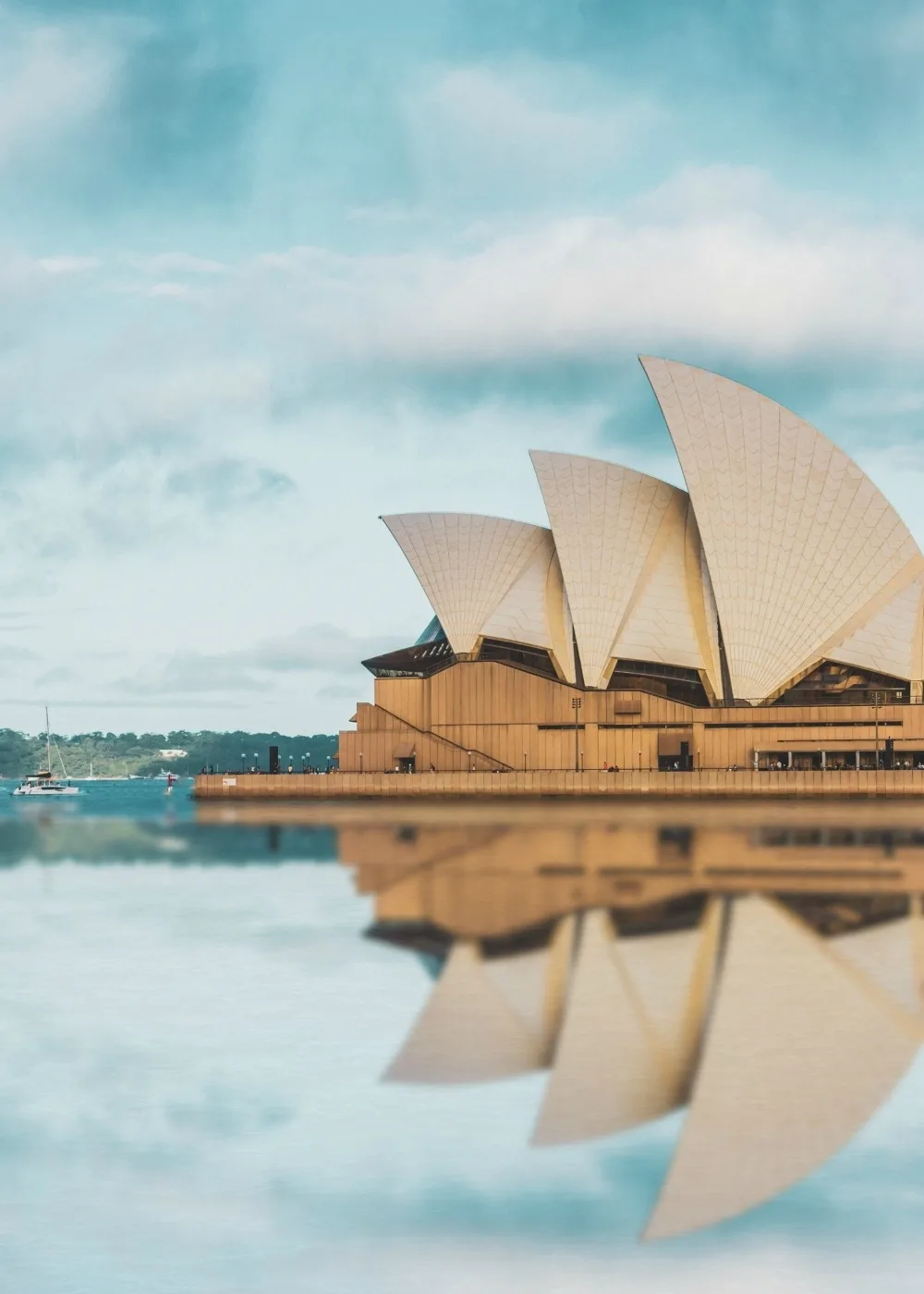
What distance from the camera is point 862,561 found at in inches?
2215

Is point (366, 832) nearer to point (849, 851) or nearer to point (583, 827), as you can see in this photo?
point (583, 827)

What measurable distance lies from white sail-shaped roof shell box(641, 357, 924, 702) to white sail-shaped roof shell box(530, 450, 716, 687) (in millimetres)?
2392

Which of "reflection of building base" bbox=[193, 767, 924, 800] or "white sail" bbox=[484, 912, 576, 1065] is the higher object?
"reflection of building base" bbox=[193, 767, 924, 800]

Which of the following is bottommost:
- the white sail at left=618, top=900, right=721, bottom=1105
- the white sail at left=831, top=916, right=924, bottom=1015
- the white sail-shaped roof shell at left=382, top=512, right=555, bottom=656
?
the white sail at left=618, top=900, right=721, bottom=1105

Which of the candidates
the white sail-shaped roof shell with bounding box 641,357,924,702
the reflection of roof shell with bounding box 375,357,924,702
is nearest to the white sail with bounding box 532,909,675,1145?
the white sail-shaped roof shell with bounding box 641,357,924,702

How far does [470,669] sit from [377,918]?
41.4 meters

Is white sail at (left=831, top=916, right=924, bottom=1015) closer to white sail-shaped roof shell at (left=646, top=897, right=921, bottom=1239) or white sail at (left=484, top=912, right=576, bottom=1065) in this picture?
white sail-shaped roof shell at (left=646, top=897, right=921, bottom=1239)

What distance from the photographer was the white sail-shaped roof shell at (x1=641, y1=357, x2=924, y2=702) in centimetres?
5509

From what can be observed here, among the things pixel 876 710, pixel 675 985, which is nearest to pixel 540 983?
pixel 675 985

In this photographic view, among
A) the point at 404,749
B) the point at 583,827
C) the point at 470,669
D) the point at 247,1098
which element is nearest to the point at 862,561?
the point at 470,669

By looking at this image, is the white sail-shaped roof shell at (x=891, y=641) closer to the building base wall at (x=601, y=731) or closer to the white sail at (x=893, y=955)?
the building base wall at (x=601, y=731)

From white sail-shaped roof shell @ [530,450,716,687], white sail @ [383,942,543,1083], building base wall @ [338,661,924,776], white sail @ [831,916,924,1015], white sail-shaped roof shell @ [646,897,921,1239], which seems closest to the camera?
white sail-shaped roof shell @ [646,897,921,1239]

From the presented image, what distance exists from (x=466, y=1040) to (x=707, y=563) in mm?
48179

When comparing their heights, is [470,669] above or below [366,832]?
above
